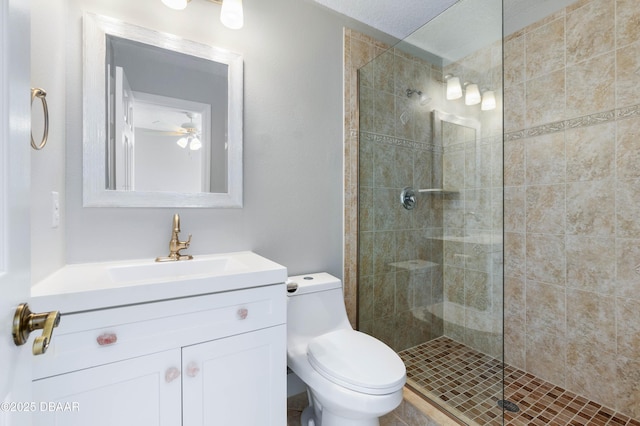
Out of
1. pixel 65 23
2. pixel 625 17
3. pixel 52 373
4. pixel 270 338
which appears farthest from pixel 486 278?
pixel 65 23

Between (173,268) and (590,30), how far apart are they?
259 centimetres

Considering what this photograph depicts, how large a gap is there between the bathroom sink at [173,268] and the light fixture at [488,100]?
136 cm

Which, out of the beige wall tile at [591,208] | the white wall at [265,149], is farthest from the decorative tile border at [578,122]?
the white wall at [265,149]

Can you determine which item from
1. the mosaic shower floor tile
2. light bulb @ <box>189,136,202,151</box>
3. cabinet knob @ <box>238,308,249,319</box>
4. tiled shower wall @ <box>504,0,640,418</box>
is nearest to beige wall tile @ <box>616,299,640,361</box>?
tiled shower wall @ <box>504,0,640,418</box>

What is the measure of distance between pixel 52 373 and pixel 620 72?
2761 millimetres

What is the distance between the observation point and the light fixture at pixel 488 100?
1.39m

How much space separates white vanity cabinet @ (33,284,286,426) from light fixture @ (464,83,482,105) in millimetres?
1333

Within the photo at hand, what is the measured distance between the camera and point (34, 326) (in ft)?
1.66

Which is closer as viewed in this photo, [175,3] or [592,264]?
[175,3]

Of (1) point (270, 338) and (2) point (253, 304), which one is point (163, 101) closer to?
(2) point (253, 304)

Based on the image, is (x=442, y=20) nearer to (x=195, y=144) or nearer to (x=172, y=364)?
(x=195, y=144)

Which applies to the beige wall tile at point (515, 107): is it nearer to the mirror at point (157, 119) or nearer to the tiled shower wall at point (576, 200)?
the tiled shower wall at point (576, 200)

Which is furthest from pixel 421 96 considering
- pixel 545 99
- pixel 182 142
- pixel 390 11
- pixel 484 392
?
pixel 484 392

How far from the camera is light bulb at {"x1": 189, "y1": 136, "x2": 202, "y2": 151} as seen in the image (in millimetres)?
1424
